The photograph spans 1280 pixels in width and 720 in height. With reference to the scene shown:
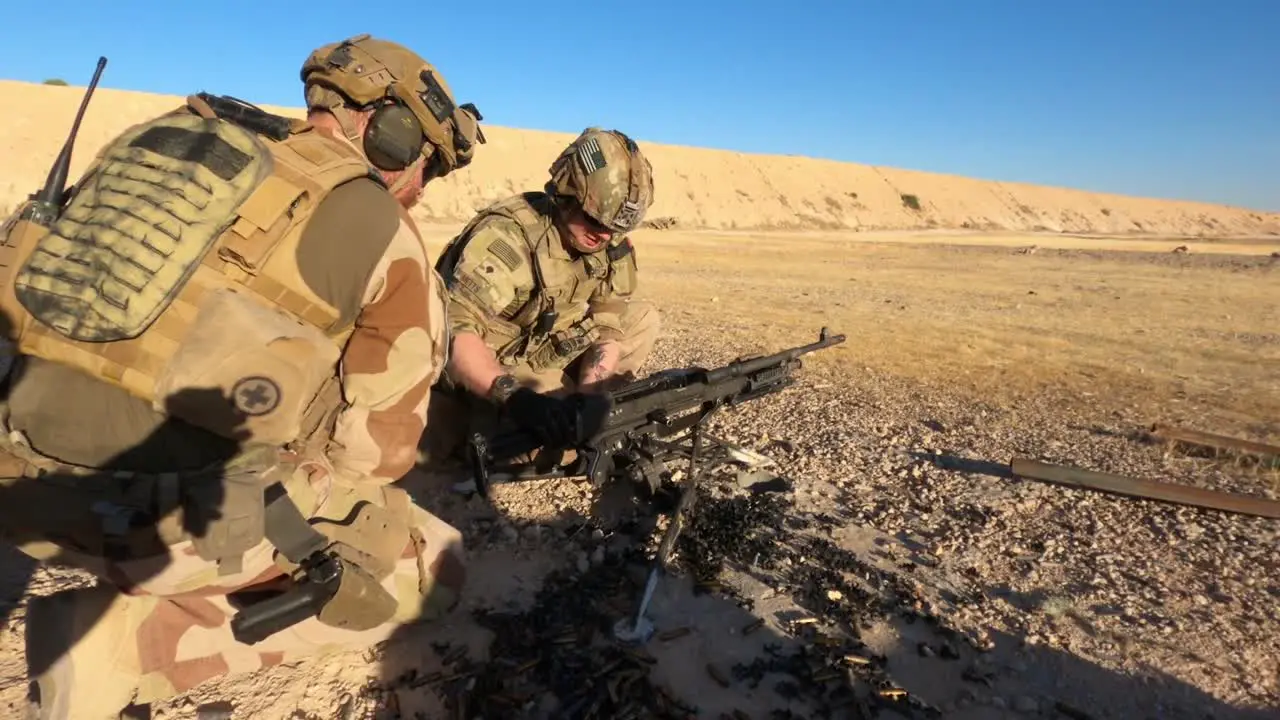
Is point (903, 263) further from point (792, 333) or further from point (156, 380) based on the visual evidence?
point (156, 380)

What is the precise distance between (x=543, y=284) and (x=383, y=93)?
6.47 ft

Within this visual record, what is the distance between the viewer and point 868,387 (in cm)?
639

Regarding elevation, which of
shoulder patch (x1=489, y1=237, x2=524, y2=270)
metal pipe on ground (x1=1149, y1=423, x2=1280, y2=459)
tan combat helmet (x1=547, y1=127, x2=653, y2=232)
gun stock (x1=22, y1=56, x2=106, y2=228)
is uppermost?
tan combat helmet (x1=547, y1=127, x2=653, y2=232)

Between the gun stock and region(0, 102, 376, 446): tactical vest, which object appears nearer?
region(0, 102, 376, 446): tactical vest

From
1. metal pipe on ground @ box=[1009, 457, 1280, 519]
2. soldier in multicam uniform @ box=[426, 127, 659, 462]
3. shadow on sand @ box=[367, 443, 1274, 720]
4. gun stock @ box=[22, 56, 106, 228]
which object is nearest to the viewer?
gun stock @ box=[22, 56, 106, 228]

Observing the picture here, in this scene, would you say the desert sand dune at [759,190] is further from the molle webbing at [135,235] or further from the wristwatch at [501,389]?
the molle webbing at [135,235]

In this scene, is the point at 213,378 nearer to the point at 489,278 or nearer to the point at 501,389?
the point at 501,389

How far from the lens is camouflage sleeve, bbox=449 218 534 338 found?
4.36m

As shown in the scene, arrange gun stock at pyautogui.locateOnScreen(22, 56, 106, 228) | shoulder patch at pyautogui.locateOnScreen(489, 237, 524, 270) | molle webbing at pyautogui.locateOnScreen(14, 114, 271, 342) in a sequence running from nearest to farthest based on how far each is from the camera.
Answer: molle webbing at pyautogui.locateOnScreen(14, 114, 271, 342)
gun stock at pyautogui.locateOnScreen(22, 56, 106, 228)
shoulder patch at pyautogui.locateOnScreen(489, 237, 524, 270)

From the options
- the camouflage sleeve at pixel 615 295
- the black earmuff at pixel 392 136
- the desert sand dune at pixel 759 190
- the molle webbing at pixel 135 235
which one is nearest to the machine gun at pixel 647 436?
the camouflage sleeve at pixel 615 295

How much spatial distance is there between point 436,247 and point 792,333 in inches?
523

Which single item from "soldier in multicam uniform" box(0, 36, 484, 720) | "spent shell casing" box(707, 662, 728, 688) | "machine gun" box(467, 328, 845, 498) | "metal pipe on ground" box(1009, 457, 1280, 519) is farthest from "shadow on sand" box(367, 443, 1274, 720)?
"metal pipe on ground" box(1009, 457, 1280, 519)

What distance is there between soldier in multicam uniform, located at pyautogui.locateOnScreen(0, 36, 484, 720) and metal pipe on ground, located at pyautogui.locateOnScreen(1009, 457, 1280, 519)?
348 centimetres

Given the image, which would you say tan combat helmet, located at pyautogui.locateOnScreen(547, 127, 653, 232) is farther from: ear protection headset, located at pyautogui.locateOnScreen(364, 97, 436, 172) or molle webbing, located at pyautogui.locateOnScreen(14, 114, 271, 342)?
molle webbing, located at pyautogui.locateOnScreen(14, 114, 271, 342)
